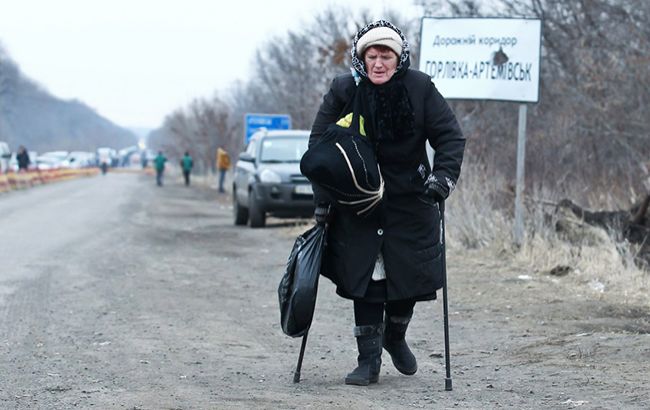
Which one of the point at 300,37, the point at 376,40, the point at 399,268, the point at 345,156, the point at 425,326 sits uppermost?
the point at 300,37

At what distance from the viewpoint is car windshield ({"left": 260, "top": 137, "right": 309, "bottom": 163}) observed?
21.5 meters

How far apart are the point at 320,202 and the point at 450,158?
2.30 ft

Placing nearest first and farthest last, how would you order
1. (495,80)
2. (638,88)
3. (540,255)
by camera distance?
1. (540,255)
2. (495,80)
3. (638,88)

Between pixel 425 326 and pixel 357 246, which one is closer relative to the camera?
pixel 357 246

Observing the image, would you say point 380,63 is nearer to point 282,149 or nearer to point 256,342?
point 256,342

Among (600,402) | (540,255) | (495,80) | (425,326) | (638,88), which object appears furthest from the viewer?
(638,88)

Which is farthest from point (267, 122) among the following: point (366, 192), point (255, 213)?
point (366, 192)

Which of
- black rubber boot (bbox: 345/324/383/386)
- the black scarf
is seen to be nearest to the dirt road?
black rubber boot (bbox: 345/324/383/386)

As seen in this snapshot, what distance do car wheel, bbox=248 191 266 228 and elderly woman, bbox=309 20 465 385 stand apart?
14503 mm

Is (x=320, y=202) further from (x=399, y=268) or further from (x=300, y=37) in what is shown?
(x=300, y=37)

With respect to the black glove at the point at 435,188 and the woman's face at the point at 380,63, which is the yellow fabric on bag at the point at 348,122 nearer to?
the woman's face at the point at 380,63

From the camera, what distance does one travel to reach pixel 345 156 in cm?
611

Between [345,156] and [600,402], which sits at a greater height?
[345,156]

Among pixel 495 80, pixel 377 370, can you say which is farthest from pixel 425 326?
pixel 495 80
